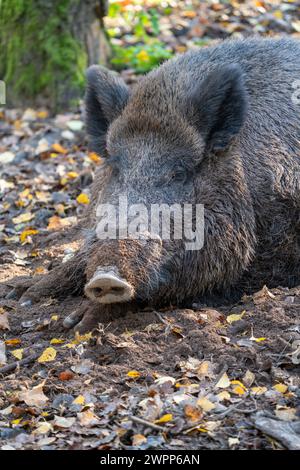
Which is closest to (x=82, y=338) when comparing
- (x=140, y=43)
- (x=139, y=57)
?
(x=139, y=57)

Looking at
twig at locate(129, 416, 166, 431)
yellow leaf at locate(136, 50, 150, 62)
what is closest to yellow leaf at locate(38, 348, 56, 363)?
twig at locate(129, 416, 166, 431)

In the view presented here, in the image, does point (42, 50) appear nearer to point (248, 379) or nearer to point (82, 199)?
point (82, 199)

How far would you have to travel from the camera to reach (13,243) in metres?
9.55

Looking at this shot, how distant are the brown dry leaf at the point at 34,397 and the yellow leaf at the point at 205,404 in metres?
1.06

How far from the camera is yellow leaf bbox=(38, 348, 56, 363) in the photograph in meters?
6.47

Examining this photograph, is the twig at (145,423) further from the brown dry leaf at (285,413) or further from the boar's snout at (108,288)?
the boar's snout at (108,288)

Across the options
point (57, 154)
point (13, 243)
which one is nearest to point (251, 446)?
point (13, 243)

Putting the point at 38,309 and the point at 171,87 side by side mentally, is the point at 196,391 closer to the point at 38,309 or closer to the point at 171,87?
the point at 38,309

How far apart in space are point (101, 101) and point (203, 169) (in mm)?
1219

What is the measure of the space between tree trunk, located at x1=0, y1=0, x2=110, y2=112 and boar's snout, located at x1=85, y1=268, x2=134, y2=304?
6.63 m

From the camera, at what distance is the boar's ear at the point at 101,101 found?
7.98 metres

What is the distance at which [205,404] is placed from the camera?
5.53m

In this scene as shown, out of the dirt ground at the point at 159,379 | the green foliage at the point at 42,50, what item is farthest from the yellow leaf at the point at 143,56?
the dirt ground at the point at 159,379

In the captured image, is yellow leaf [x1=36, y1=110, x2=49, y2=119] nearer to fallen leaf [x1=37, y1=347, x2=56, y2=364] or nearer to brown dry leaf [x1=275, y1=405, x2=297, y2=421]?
fallen leaf [x1=37, y1=347, x2=56, y2=364]
